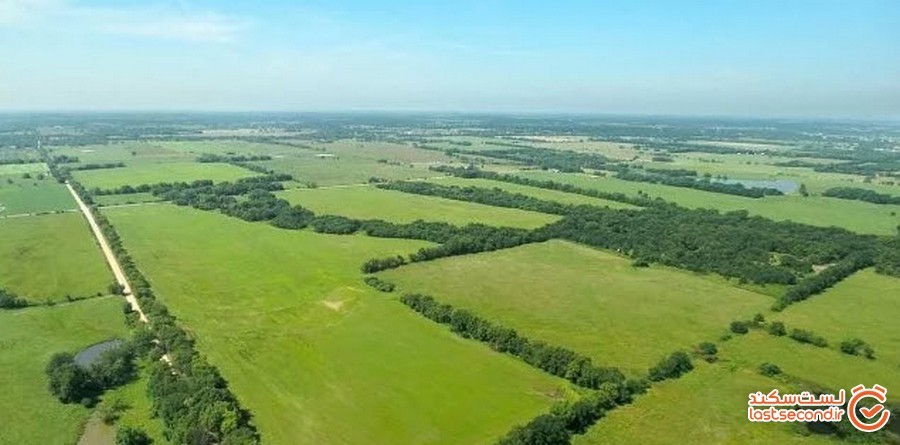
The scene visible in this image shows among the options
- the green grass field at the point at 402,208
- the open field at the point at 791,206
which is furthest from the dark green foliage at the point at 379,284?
the open field at the point at 791,206

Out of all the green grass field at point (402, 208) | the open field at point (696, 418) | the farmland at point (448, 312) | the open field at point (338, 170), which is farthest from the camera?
the open field at point (338, 170)

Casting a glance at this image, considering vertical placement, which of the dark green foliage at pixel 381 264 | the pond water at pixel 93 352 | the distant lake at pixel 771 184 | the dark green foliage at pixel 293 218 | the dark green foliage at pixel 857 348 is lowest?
the pond water at pixel 93 352

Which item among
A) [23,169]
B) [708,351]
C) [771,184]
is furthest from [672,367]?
[23,169]

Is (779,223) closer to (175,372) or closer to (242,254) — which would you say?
(242,254)

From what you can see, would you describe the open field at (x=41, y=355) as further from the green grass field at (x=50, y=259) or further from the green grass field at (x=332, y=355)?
the green grass field at (x=332, y=355)

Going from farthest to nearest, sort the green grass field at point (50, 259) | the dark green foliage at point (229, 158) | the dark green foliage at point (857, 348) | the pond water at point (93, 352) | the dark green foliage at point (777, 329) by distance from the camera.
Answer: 1. the dark green foliage at point (229, 158)
2. the green grass field at point (50, 259)
3. the dark green foliage at point (777, 329)
4. the dark green foliage at point (857, 348)
5. the pond water at point (93, 352)

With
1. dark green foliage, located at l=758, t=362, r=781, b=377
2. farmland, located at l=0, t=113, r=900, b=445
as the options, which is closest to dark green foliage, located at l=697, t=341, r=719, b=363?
farmland, located at l=0, t=113, r=900, b=445

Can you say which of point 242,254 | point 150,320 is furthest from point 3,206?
point 150,320
